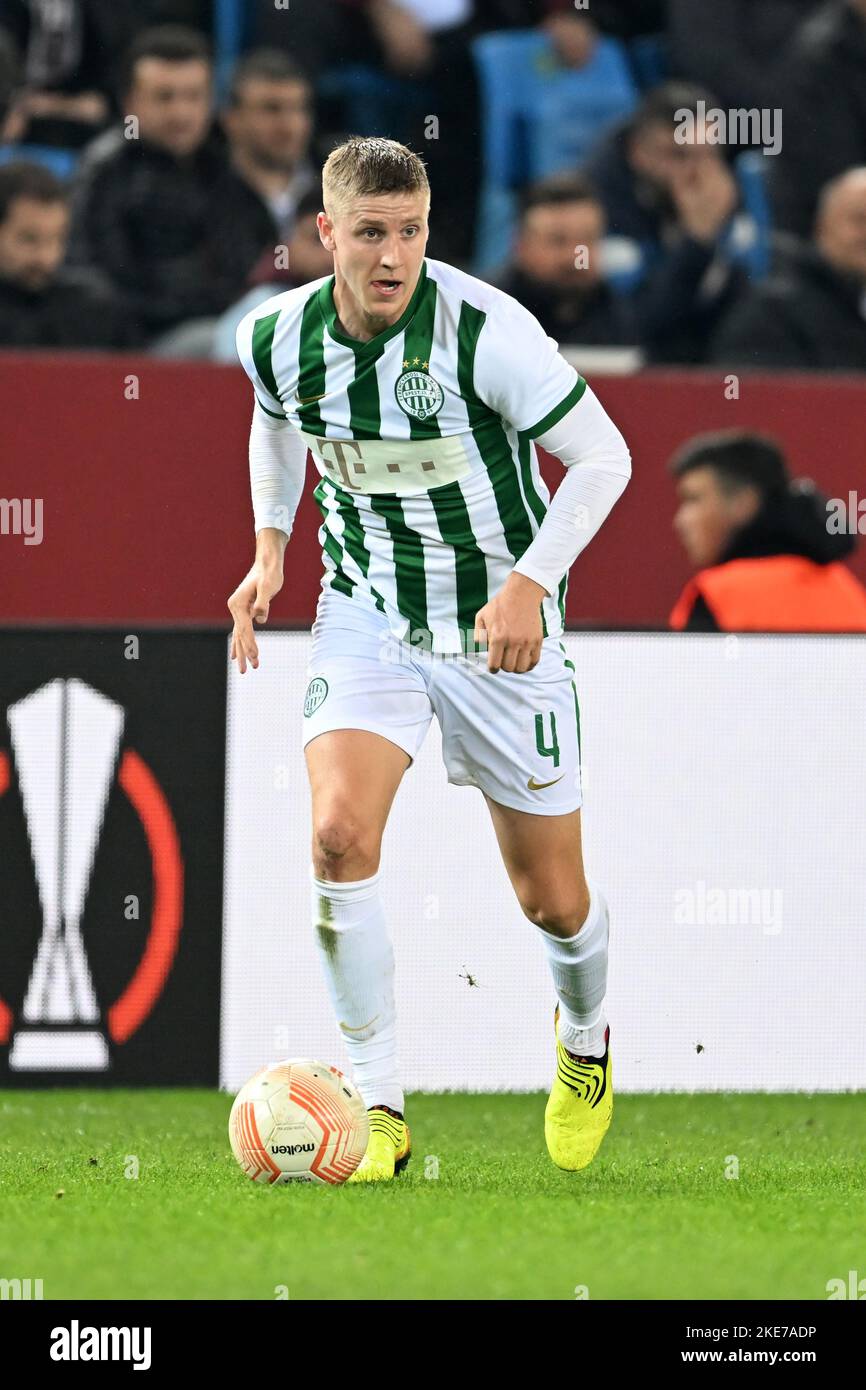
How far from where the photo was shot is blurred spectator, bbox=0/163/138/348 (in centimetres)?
862

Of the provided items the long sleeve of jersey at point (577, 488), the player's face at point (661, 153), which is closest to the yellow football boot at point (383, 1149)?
the long sleeve of jersey at point (577, 488)

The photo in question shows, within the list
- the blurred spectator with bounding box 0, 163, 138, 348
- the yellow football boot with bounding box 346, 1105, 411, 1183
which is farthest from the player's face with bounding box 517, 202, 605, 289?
the yellow football boot with bounding box 346, 1105, 411, 1183

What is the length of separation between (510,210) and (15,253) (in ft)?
7.91

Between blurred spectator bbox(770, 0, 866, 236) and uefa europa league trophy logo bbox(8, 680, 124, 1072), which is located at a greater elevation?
blurred spectator bbox(770, 0, 866, 236)

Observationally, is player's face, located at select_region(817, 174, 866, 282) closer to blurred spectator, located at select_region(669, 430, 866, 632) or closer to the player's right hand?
blurred spectator, located at select_region(669, 430, 866, 632)

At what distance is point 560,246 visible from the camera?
9.09 meters

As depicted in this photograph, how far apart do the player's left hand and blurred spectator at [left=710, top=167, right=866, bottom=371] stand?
532 centimetres

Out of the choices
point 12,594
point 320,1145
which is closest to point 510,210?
point 12,594

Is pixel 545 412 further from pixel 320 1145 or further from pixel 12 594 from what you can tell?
pixel 12 594

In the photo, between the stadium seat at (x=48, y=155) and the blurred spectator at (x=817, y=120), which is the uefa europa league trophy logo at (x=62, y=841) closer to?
the stadium seat at (x=48, y=155)

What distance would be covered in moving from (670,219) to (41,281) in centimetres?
288

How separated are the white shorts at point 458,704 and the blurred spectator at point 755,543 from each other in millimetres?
2398

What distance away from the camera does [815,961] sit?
19.9 feet

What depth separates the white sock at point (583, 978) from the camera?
4809mm
